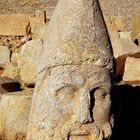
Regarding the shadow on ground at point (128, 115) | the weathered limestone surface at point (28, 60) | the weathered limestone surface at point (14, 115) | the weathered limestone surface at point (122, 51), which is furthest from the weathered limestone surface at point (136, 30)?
the weathered limestone surface at point (14, 115)

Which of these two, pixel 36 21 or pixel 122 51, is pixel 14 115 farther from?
pixel 36 21

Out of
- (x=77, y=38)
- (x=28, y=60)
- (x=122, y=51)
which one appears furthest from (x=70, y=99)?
(x=28, y=60)

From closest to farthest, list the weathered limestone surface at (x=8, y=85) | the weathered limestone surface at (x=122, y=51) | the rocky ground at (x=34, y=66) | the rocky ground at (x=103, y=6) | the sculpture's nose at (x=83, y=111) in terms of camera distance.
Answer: the sculpture's nose at (x=83, y=111) < the rocky ground at (x=34, y=66) < the weathered limestone surface at (x=8, y=85) < the weathered limestone surface at (x=122, y=51) < the rocky ground at (x=103, y=6)

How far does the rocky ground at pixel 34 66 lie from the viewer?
8023 millimetres

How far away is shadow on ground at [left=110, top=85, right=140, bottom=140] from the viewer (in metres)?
7.95

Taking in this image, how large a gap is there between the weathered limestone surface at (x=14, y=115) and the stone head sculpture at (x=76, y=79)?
0.97 meters

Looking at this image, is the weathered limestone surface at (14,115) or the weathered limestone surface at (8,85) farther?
the weathered limestone surface at (8,85)

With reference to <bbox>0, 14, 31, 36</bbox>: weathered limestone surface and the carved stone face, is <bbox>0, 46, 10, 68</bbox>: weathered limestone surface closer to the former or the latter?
<bbox>0, 14, 31, 36</bbox>: weathered limestone surface

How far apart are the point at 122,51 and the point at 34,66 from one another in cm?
117

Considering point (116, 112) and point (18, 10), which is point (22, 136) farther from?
point (18, 10)

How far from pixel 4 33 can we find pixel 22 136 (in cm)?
554

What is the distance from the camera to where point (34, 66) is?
10.2 metres

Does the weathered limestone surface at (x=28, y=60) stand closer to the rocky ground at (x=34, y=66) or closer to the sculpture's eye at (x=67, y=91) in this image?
the rocky ground at (x=34, y=66)

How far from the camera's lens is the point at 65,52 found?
676cm
